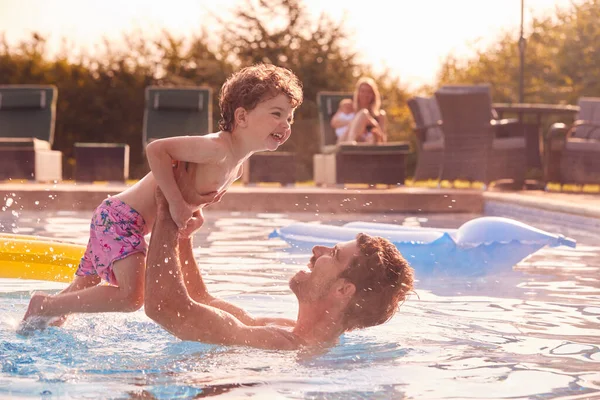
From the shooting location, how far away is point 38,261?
13.3ft

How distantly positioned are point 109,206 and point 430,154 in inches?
330

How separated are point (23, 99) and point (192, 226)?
988 cm

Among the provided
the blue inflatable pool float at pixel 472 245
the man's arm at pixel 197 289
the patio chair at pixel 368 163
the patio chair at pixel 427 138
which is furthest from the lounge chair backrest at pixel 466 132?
the man's arm at pixel 197 289

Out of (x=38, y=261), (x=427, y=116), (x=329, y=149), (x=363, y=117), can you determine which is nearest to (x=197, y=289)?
(x=38, y=261)

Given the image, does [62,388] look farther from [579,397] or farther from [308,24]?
[308,24]

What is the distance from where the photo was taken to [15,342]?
315 centimetres

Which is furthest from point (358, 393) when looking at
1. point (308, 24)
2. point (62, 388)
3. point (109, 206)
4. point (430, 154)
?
point (308, 24)

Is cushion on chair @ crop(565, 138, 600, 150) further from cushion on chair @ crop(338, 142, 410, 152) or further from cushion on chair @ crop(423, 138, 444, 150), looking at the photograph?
cushion on chair @ crop(338, 142, 410, 152)

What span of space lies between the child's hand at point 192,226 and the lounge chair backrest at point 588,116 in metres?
9.06

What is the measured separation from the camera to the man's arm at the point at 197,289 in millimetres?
3100

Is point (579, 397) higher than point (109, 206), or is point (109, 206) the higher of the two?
point (109, 206)

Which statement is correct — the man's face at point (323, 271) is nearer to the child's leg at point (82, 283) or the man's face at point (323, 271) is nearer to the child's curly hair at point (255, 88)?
the child's curly hair at point (255, 88)

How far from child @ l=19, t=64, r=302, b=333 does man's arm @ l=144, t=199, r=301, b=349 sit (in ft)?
0.25

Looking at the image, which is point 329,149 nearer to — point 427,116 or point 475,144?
point 427,116
